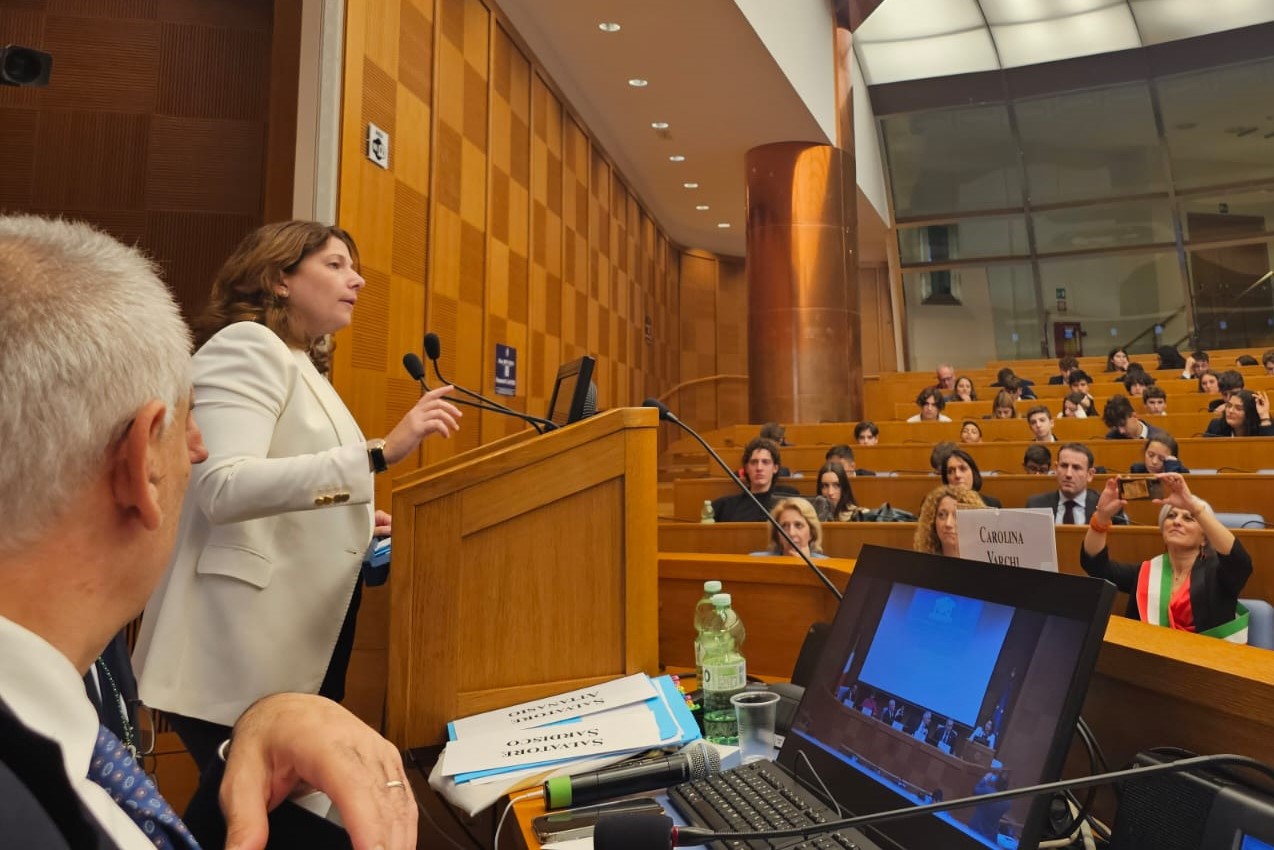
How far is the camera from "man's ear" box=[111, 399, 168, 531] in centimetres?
44

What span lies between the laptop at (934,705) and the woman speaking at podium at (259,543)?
65cm

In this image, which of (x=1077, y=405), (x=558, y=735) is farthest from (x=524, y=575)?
(x=1077, y=405)

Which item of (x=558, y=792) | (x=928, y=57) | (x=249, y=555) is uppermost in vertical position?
(x=928, y=57)

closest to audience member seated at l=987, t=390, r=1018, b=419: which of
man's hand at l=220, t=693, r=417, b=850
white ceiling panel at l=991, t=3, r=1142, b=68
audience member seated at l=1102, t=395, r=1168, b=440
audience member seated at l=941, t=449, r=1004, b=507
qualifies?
audience member seated at l=1102, t=395, r=1168, b=440

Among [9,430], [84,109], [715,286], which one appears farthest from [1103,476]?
[715,286]

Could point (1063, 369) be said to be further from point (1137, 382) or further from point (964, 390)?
point (1137, 382)

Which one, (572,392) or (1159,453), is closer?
(572,392)

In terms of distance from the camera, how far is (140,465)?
1.47 feet

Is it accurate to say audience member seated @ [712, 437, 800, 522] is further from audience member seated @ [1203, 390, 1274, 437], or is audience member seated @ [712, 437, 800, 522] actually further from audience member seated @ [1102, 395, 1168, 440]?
audience member seated @ [1203, 390, 1274, 437]

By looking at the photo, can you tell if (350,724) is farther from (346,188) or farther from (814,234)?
(814,234)

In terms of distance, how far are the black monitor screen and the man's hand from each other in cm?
72

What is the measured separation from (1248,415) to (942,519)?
11.6 feet

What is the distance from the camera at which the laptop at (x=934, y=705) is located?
2.14ft

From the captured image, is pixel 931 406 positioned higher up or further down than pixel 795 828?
higher up
